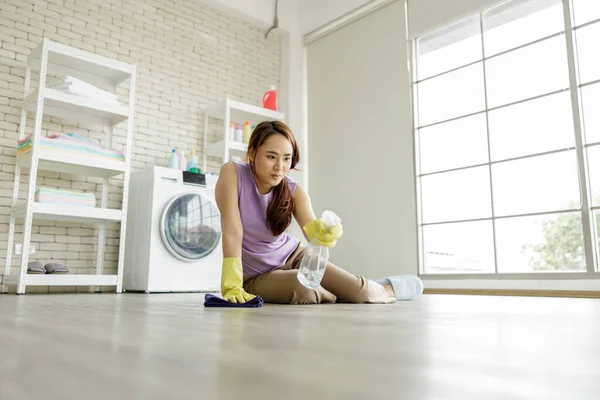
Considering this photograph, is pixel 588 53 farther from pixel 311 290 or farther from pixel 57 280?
pixel 57 280

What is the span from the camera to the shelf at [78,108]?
374 centimetres

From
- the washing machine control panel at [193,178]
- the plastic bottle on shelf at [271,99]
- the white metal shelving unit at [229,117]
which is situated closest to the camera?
the washing machine control panel at [193,178]

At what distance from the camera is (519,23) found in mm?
4090

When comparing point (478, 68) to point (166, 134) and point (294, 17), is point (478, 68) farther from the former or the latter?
point (166, 134)

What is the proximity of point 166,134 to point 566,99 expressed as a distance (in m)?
3.60

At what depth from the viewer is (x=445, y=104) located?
4566mm

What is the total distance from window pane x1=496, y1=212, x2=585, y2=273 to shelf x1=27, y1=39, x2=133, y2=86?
11.3 ft

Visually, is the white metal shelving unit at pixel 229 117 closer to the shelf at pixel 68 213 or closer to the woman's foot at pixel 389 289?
the shelf at pixel 68 213

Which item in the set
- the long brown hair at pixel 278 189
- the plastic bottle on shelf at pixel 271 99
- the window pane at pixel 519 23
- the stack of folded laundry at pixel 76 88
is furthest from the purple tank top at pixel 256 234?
the plastic bottle on shelf at pixel 271 99

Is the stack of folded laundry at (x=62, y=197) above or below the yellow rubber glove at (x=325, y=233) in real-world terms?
above

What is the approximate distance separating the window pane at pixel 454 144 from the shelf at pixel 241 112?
5.47 feet

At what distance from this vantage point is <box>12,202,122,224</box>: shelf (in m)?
3.50

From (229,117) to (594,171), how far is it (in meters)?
3.32

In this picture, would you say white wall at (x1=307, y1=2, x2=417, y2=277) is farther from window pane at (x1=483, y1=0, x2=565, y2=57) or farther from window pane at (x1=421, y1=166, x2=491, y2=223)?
window pane at (x1=483, y1=0, x2=565, y2=57)
